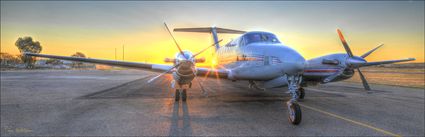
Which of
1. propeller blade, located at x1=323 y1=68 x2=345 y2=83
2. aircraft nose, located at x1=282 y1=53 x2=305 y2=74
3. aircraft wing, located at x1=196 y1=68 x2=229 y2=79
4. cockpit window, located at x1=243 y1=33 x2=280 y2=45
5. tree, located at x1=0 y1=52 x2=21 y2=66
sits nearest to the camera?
propeller blade, located at x1=323 y1=68 x2=345 y2=83

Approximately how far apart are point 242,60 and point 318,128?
13.0 ft

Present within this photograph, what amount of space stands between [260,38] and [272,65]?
2.08 m

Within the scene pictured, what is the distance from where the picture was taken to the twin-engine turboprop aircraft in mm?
6289

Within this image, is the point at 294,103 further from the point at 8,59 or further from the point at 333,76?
the point at 8,59

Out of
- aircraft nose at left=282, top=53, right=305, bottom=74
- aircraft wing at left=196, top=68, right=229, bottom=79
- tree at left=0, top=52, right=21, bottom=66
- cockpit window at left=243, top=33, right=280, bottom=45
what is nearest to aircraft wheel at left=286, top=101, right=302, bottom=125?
aircraft nose at left=282, top=53, right=305, bottom=74

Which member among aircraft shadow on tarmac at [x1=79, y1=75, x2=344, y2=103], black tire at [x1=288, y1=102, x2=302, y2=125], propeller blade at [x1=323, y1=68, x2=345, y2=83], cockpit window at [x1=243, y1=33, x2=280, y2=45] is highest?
cockpit window at [x1=243, y1=33, x2=280, y2=45]

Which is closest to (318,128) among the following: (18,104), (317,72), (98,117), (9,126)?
(317,72)

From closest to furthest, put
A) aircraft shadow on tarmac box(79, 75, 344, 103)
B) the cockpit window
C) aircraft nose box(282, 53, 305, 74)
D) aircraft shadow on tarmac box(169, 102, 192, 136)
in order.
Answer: aircraft shadow on tarmac box(169, 102, 192, 136), aircraft nose box(282, 53, 305, 74), the cockpit window, aircraft shadow on tarmac box(79, 75, 344, 103)

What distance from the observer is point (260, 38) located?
8914 mm

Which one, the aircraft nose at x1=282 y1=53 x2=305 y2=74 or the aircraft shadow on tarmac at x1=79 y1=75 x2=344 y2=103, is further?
the aircraft shadow on tarmac at x1=79 y1=75 x2=344 y2=103

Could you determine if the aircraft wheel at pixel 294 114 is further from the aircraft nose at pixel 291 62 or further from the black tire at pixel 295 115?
the aircraft nose at pixel 291 62

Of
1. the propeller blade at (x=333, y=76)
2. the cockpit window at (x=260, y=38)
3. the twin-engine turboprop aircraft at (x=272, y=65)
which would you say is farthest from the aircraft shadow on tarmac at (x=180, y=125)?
the propeller blade at (x=333, y=76)

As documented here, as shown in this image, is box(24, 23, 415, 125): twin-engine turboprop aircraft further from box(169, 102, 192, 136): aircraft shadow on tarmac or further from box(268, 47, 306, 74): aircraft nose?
box(169, 102, 192, 136): aircraft shadow on tarmac

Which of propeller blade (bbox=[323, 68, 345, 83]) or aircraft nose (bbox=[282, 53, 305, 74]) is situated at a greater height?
aircraft nose (bbox=[282, 53, 305, 74])
